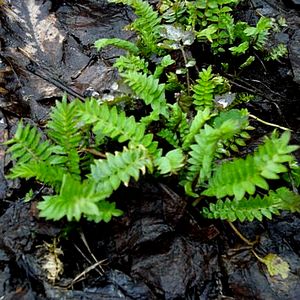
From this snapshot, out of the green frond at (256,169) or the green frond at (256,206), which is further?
the green frond at (256,206)

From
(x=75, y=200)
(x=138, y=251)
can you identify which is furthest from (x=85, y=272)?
(x=75, y=200)

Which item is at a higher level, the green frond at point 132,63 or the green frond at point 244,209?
the green frond at point 132,63

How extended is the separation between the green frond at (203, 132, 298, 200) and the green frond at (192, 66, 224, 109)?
63 cm

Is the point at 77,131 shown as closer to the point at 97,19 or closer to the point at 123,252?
the point at 123,252

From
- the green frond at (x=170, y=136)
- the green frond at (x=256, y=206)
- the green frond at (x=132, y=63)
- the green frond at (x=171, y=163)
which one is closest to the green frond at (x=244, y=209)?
the green frond at (x=256, y=206)

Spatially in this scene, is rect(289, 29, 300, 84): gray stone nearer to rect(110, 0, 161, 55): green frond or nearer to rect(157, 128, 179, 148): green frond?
rect(110, 0, 161, 55): green frond

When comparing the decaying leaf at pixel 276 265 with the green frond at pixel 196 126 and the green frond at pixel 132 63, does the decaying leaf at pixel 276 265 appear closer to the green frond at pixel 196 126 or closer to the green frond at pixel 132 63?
the green frond at pixel 196 126

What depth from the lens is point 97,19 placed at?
3.50 meters

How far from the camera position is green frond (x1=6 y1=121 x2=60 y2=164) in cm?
232

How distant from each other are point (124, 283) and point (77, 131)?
0.84 metres

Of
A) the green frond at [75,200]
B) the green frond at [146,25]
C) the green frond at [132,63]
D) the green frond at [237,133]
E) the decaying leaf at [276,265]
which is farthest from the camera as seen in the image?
the green frond at [146,25]

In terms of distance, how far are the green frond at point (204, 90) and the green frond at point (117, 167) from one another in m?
0.70

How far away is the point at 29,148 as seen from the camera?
2.37m

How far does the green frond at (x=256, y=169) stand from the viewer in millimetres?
2034
